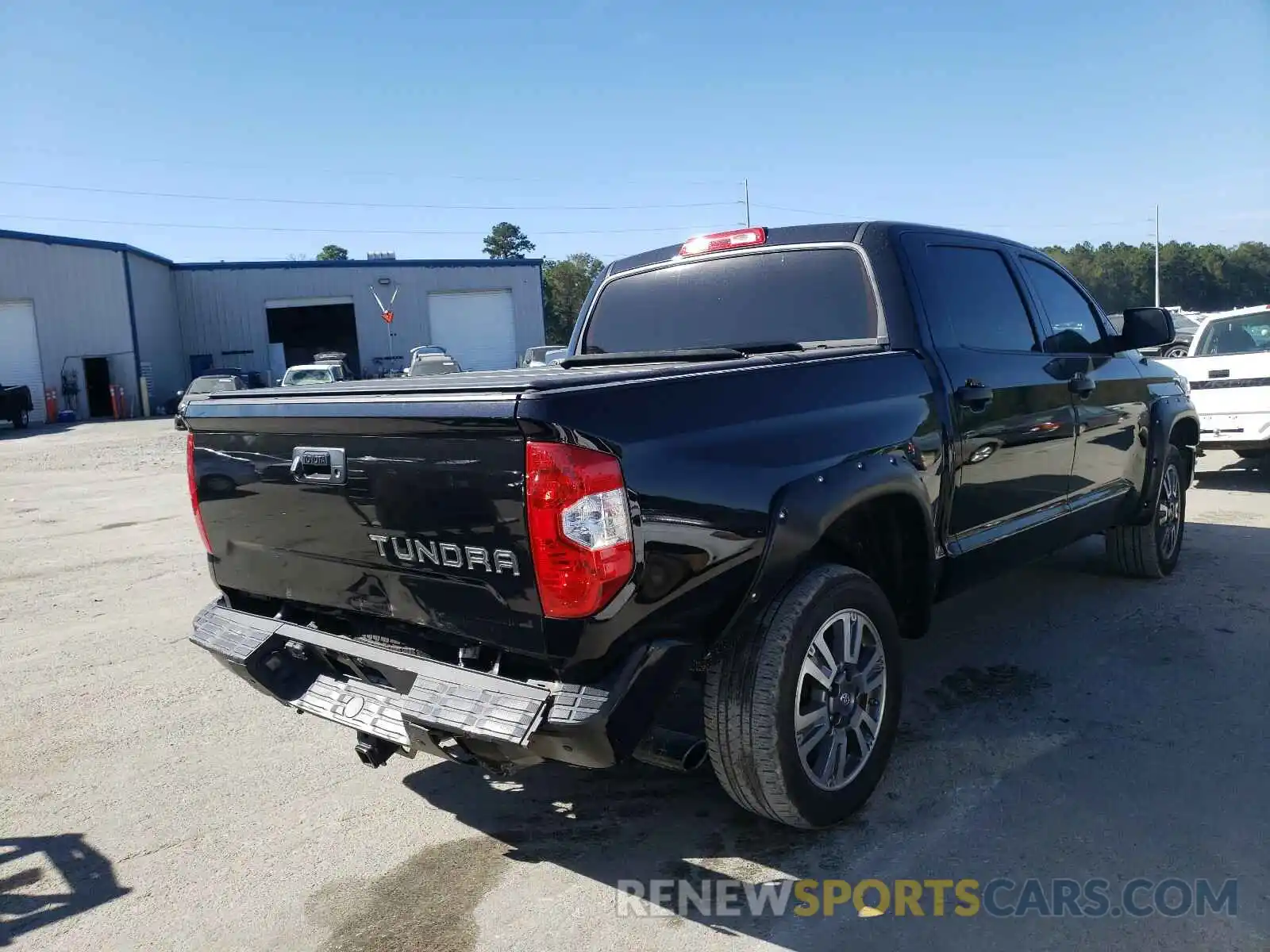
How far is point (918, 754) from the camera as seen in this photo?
3.78 m

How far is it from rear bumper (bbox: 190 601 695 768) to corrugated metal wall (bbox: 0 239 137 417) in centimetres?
3324

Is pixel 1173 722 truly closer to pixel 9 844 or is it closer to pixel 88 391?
pixel 9 844

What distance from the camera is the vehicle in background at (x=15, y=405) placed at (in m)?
26.5

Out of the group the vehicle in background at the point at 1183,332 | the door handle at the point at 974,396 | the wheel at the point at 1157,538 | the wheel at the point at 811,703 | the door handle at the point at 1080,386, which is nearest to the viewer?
the wheel at the point at 811,703

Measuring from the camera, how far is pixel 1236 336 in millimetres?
9992

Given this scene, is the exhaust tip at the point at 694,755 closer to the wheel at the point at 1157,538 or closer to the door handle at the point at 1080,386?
the door handle at the point at 1080,386

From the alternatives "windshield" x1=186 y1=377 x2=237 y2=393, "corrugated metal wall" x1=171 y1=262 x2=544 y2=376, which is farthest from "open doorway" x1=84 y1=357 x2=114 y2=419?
"windshield" x1=186 y1=377 x2=237 y2=393

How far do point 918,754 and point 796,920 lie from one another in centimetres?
121

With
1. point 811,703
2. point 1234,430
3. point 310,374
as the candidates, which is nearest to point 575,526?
point 811,703

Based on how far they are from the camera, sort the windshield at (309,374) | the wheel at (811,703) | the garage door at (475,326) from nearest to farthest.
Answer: the wheel at (811,703) → the windshield at (309,374) → the garage door at (475,326)

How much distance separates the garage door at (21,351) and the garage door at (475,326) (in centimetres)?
1614

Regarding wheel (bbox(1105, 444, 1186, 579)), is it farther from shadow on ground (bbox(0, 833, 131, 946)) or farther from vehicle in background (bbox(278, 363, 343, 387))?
vehicle in background (bbox(278, 363, 343, 387))

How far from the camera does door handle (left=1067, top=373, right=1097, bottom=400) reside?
15.4ft

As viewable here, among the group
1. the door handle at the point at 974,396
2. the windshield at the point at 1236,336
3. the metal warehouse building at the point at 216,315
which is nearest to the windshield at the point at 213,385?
the metal warehouse building at the point at 216,315
